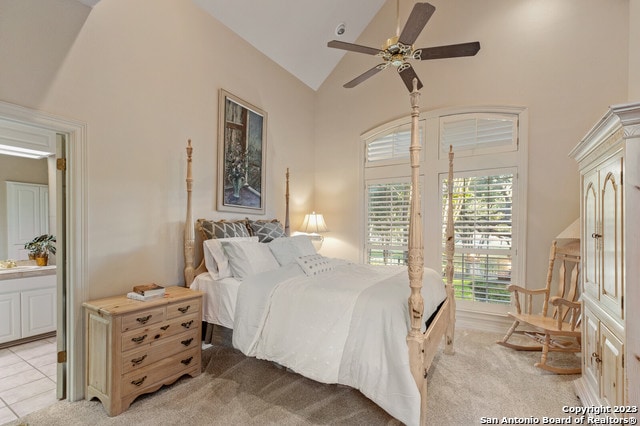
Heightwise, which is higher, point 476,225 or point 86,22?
point 86,22

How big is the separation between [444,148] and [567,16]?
76.6 inches

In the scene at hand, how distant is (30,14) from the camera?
2.13 metres

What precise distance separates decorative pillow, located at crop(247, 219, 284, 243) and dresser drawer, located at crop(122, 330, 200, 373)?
1368mm

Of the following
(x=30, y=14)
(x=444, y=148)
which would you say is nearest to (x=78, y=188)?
(x=30, y=14)

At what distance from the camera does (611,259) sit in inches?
71.4

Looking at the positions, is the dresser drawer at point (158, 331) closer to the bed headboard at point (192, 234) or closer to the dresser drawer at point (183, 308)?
the dresser drawer at point (183, 308)

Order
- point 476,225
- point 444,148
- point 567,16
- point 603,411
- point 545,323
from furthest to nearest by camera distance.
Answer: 1. point 444,148
2. point 476,225
3. point 567,16
4. point 545,323
5. point 603,411

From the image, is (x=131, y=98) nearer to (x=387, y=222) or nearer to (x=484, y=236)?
(x=387, y=222)

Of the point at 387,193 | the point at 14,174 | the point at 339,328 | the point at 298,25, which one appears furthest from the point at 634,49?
the point at 14,174

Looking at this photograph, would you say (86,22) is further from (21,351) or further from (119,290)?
(21,351)

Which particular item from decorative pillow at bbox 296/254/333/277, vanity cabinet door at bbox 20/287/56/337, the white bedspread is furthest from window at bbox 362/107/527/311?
vanity cabinet door at bbox 20/287/56/337

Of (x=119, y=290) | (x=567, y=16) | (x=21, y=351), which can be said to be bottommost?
(x=21, y=351)

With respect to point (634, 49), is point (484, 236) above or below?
below

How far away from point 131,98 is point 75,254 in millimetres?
1403
